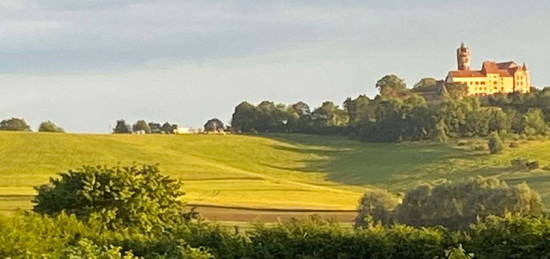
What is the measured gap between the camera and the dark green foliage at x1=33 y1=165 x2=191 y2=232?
2095 cm

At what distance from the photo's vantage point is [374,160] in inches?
3219

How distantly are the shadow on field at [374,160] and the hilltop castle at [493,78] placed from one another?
57.8 meters

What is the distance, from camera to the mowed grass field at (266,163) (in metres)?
61.3

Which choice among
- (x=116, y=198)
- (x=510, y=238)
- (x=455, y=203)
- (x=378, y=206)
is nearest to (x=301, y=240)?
(x=510, y=238)

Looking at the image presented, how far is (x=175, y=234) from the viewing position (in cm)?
1816

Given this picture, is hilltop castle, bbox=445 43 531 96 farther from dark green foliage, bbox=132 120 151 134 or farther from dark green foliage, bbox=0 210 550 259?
dark green foliage, bbox=0 210 550 259

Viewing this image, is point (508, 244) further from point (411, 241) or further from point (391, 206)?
point (391, 206)

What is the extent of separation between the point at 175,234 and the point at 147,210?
3255 millimetres

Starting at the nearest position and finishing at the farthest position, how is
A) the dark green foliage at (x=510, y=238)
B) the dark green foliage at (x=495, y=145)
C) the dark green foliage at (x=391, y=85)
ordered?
the dark green foliage at (x=510, y=238), the dark green foliage at (x=495, y=145), the dark green foliage at (x=391, y=85)

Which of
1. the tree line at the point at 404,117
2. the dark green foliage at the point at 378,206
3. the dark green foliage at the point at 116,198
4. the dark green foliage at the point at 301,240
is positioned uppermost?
the tree line at the point at 404,117

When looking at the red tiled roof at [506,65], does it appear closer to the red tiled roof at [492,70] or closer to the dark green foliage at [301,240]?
the red tiled roof at [492,70]

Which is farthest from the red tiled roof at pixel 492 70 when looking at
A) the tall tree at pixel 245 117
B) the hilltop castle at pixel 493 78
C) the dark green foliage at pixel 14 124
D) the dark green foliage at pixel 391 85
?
the dark green foliage at pixel 14 124

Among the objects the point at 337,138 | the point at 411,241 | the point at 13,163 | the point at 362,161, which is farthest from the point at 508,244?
the point at 337,138

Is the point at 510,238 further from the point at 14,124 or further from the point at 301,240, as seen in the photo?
the point at 14,124
